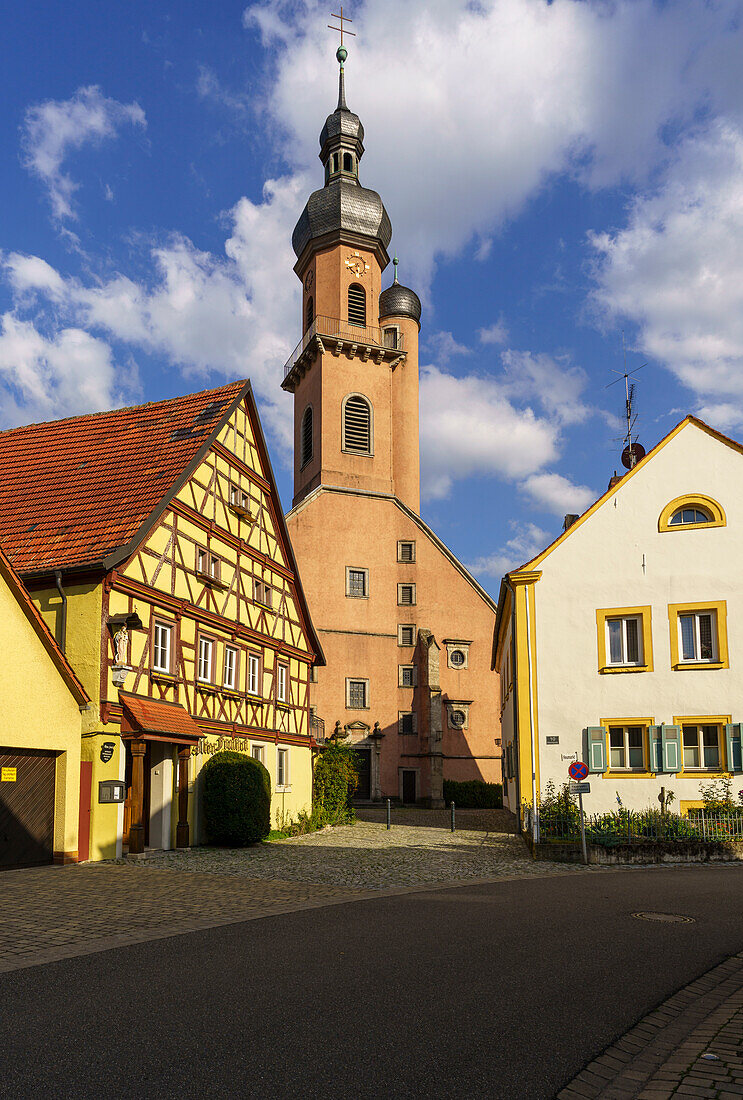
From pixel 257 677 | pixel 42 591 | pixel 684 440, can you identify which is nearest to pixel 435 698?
pixel 257 677

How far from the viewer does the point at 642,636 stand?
76.7ft

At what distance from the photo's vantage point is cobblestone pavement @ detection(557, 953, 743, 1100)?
4.99m

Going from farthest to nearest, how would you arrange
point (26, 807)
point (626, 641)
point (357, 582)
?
point (357, 582) → point (626, 641) → point (26, 807)

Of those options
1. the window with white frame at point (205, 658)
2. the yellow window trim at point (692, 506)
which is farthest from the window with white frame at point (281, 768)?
the yellow window trim at point (692, 506)

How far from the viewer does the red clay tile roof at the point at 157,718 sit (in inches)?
712

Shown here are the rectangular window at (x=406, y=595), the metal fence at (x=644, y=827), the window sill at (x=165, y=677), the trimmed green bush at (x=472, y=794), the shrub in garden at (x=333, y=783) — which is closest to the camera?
the metal fence at (x=644, y=827)

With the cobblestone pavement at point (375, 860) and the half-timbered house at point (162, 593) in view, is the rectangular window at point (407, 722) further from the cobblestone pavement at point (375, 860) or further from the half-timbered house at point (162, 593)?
the cobblestone pavement at point (375, 860)

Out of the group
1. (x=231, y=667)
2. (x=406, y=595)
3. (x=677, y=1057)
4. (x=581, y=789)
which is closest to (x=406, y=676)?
(x=406, y=595)

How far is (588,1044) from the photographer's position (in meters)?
5.84

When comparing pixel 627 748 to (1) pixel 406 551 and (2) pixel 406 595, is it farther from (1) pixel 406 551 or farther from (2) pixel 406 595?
(1) pixel 406 551

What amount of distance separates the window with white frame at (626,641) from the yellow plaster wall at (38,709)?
12604 millimetres

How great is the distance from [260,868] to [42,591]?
659 centimetres

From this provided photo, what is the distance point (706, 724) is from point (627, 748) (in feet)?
6.13

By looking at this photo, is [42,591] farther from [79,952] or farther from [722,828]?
[722,828]
